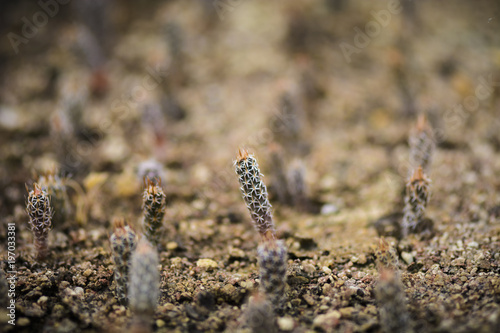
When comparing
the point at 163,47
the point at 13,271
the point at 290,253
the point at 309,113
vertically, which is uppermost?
the point at 163,47

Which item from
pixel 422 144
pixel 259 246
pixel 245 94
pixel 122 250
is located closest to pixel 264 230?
pixel 259 246

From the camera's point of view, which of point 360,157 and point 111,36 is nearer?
point 360,157

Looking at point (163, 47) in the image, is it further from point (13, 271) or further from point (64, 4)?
point (13, 271)

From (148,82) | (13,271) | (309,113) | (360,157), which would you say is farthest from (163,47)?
(13,271)

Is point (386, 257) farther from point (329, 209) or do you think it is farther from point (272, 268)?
point (329, 209)

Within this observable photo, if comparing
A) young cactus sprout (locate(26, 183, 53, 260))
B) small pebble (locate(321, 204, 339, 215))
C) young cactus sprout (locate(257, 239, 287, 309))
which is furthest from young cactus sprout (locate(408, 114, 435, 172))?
young cactus sprout (locate(26, 183, 53, 260))

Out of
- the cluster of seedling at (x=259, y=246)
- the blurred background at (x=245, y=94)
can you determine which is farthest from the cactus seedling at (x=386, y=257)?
the blurred background at (x=245, y=94)
